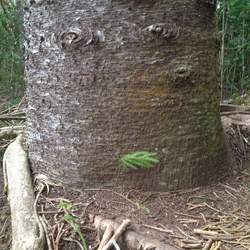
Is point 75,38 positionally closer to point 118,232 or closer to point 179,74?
point 179,74

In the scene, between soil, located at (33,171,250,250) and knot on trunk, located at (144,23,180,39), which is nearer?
soil, located at (33,171,250,250)

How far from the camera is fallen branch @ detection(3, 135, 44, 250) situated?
1.58 meters

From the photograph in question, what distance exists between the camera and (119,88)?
175 cm

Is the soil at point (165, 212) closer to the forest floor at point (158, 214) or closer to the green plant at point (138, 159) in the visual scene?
the forest floor at point (158, 214)

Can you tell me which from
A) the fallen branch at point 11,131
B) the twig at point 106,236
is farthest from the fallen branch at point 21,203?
the fallen branch at point 11,131

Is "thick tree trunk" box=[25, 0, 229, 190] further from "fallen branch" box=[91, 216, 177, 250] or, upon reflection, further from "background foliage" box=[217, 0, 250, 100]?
"background foliage" box=[217, 0, 250, 100]

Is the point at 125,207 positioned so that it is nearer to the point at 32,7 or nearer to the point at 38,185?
the point at 38,185

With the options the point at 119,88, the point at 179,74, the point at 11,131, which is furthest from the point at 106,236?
the point at 11,131

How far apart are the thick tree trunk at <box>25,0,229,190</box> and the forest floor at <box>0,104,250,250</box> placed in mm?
59

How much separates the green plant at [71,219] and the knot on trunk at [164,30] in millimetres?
698

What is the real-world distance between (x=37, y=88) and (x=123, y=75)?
0.38 m

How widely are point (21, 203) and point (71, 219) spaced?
0.25 meters

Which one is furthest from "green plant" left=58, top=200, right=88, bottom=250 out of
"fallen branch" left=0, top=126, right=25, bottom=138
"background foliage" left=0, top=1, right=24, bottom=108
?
"background foliage" left=0, top=1, right=24, bottom=108

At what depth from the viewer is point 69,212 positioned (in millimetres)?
1702
